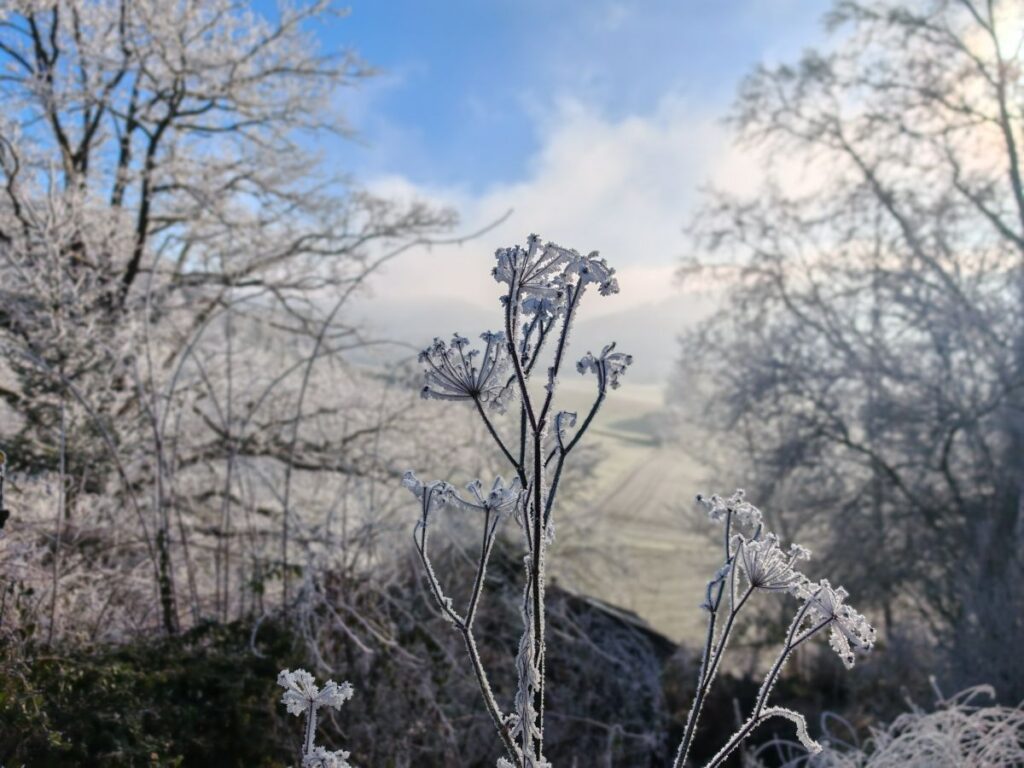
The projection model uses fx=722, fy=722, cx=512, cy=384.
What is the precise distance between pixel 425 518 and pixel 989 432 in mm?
9932

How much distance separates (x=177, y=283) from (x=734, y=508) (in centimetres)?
666

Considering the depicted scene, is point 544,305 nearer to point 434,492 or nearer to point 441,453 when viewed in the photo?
point 434,492

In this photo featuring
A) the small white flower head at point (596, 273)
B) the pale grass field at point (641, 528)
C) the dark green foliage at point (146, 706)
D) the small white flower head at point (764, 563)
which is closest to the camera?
the small white flower head at point (596, 273)

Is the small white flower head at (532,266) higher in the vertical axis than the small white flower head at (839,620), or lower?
higher

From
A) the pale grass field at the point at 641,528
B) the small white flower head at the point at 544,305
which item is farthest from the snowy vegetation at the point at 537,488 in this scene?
the pale grass field at the point at 641,528

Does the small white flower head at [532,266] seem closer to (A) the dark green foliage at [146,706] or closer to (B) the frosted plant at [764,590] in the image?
(B) the frosted plant at [764,590]

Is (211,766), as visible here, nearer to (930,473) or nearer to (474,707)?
(474,707)

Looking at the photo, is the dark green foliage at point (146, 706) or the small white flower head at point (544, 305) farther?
the dark green foliage at point (146, 706)

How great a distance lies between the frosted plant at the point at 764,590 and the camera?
0.89 m

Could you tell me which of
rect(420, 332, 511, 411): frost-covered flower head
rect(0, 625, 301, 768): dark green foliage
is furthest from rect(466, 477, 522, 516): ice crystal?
rect(0, 625, 301, 768): dark green foliage

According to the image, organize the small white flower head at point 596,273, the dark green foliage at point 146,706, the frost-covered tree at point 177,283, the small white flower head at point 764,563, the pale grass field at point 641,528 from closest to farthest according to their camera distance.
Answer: the small white flower head at point 596,273 < the small white flower head at point 764,563 < the dark green foliage at point 146,706 < the frost-covered tree at point 177,283 < the pale grass field at point 641,528

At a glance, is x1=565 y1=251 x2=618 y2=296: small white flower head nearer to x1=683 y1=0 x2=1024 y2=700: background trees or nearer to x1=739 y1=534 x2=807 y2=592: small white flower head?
x1=739 y1=534 x2=807 y2=592: small white flower head

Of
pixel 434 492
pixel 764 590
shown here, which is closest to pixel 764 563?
pixel 764 590

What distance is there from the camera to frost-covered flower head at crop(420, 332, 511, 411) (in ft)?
2.87
